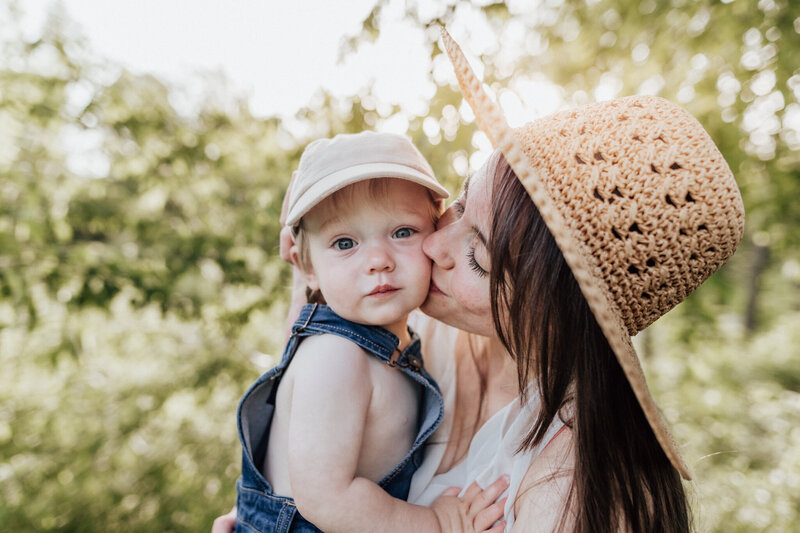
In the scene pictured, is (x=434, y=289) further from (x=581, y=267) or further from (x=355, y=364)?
(x=581, y=267)

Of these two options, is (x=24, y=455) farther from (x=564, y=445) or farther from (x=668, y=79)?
(x=668, y=79)

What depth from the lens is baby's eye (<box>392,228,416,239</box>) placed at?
142 cm

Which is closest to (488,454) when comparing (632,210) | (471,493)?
(471,493)

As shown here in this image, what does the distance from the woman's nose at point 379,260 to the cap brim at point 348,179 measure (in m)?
0.19

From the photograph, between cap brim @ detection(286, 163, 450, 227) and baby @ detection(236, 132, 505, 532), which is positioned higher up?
cap brim @ detection(286, 163, 450, 227)

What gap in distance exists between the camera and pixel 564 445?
1280mm

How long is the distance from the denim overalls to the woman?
10 centimetres

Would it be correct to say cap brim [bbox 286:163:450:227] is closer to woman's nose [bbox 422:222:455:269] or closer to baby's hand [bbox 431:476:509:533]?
woman's nose [bbox 422:222:455:269]

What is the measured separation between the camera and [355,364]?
4.36ft

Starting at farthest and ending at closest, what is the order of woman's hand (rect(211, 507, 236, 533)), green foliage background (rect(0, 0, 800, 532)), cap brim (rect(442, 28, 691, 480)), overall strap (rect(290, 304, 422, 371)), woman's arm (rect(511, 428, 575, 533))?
green foliage background (rect(0, 0, 800, 532)) < woman's hand (rect(211, 507, 236, 533)) < overall strap (rect(290, 304, 422, 371)) < woman's arm (rect(511, 428, 575, 533)) < cap brim (rect(442, 28, 691, 480))

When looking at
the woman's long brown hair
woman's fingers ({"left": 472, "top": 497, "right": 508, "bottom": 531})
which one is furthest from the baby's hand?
the woman's long brown hair

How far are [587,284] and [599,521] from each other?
0.60m

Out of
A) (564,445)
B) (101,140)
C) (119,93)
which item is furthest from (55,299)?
(564,445)

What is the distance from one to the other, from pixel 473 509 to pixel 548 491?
0.23 m
